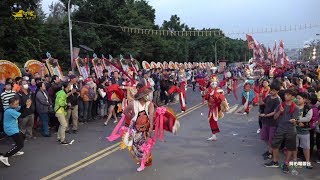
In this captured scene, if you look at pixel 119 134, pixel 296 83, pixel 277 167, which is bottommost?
pixel 277 167

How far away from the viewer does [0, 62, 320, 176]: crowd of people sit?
26.5 ft

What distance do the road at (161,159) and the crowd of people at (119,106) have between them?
0.39 metres

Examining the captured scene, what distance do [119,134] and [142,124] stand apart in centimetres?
66

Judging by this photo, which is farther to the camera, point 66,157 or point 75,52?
point 75,52

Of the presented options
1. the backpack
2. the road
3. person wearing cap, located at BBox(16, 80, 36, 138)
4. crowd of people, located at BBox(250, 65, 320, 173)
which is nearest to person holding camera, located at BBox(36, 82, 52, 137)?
person wearing cap, located at BBox(16, 80, 36, 138)

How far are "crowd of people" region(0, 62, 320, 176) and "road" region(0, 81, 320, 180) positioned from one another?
393 mm

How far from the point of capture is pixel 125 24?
140 ft

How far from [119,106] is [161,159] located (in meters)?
6.19

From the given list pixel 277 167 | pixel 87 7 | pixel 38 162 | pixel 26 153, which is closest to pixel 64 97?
pixel 26 153

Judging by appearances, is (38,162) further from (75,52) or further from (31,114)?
(75,52)

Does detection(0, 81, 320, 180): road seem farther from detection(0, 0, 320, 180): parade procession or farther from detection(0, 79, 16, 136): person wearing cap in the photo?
detection(0, 79, 16, 136): person wearing cap

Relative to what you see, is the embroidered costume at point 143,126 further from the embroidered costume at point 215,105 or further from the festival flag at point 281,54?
the festival flag at point 281,54

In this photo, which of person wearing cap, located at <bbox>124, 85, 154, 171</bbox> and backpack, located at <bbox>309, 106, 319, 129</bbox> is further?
backpack, located at <bbox>309, 106, 319, 129</bbox>

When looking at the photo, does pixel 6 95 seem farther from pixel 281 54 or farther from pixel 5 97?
pixel 281 54
